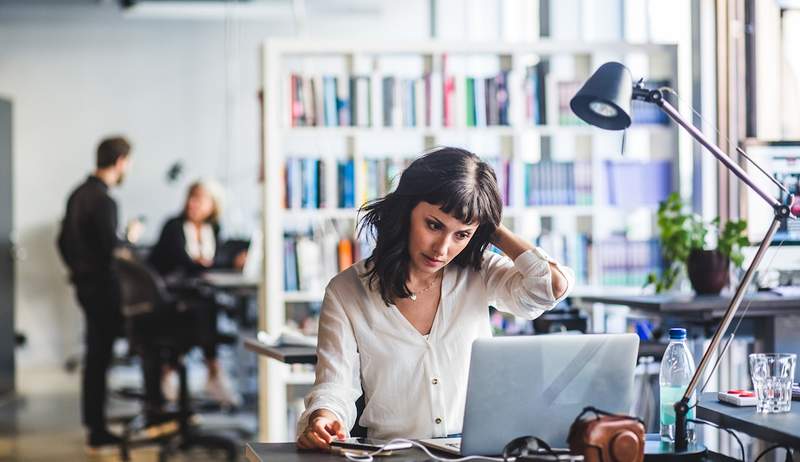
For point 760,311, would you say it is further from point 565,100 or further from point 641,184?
point 565,100

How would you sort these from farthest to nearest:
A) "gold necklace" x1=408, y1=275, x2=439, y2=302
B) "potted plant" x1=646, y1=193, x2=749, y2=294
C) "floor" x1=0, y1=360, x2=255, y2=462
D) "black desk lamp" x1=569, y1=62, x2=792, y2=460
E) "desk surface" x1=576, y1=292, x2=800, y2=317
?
"floor" x1=0, y1=360, x2=255, y2=462, "potted plant" x1=646, y1=193, x2=749, y2=294, "desk surface" x1=576, y1=292, x2=800, y2=317, "gold necklace" x1=408, y1=275, x2=439, y2=302, "black desk lamp" x1=569, y1=62, x2=792, y2=460

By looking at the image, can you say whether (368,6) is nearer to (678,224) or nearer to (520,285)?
(678,224)

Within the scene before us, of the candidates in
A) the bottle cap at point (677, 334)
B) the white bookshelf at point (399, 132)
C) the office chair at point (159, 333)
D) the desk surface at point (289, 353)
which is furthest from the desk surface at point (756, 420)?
the office chair at point (159, 333)

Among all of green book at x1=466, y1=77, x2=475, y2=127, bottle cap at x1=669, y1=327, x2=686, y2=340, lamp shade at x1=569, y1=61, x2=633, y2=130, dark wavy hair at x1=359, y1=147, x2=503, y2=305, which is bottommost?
bottle cap at x1=669, y1=327, x2=686, y2=340

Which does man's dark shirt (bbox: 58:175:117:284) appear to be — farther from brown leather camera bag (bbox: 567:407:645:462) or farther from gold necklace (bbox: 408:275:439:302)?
brown leather camera bag (bbox: 567:407:645:462)

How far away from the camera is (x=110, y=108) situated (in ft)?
34.2

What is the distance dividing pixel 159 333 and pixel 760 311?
308 centimetres

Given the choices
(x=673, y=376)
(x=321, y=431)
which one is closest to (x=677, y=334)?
(x=673, y=376)

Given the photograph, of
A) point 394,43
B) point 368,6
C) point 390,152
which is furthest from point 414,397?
point 368,6

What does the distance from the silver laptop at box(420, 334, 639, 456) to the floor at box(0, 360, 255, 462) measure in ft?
13.0

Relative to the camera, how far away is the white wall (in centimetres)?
1036

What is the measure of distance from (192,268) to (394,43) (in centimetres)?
249

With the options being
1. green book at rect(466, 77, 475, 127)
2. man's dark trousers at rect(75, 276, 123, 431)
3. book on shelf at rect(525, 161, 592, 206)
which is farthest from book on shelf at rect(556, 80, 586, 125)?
man's dark trousers at rect(75, 276, 123, 431)

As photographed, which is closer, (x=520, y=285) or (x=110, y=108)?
(x=520, y=285)
